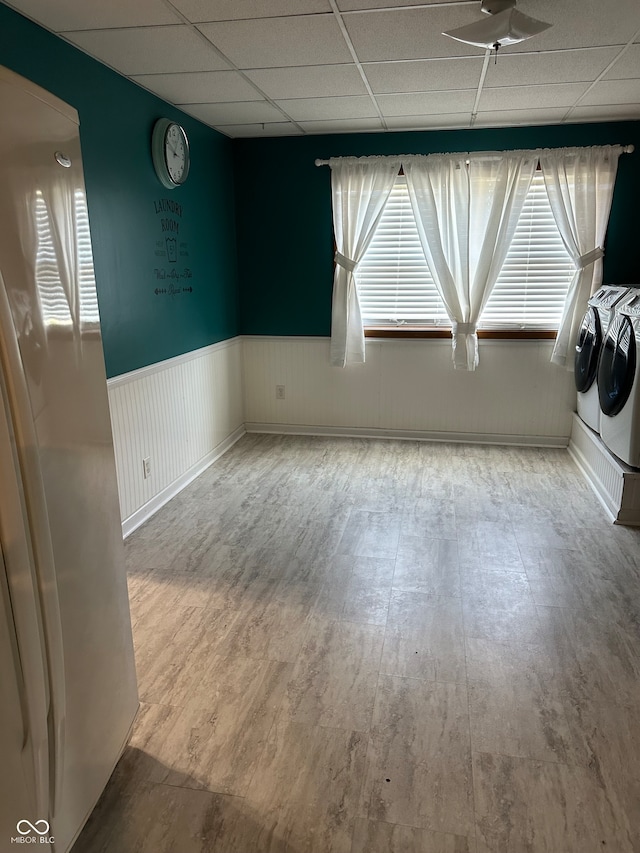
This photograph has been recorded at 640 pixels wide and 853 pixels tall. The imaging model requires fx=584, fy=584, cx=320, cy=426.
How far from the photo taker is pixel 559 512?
3510 mm

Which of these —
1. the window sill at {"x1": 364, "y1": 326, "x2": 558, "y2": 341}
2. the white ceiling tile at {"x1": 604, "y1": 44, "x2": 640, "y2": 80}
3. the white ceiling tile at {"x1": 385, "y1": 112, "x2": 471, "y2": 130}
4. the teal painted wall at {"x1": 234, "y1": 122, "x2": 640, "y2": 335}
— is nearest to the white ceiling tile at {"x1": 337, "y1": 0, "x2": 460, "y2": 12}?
the white ceiling tile at {"x1": 604, "y1": 44, "x2": 640, "y2": 80}

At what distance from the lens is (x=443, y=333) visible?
4711mm

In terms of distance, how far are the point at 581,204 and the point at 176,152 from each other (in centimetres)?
283

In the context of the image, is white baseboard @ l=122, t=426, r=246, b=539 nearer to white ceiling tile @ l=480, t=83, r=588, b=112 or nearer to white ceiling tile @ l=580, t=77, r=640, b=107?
white ceiling tile @ l=480, t=83, r=588, b=112

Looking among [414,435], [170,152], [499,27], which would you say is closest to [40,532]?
[499,27]

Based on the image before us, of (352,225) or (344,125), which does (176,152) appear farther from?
(352,225)

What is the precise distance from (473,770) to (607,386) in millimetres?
2581

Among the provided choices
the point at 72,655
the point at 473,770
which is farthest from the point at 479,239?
the point at 72,655

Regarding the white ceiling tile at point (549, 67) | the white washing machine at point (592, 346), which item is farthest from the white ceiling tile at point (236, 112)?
the white washing machine at point (592, 346)

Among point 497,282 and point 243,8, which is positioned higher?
point 243,8

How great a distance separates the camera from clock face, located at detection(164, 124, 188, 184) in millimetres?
3482

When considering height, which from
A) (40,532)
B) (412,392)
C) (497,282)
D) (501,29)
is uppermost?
(501,29)

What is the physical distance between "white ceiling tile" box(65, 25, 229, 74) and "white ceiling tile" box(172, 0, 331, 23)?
17 cm

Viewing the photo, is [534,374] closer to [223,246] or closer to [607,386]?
[607,386]
